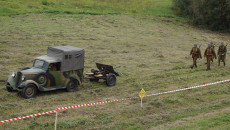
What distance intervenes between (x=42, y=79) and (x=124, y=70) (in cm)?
670

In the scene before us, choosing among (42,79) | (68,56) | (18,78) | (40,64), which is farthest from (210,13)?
(18,78)

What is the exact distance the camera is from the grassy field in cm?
1111

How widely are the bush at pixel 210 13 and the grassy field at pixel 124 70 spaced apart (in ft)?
7.02

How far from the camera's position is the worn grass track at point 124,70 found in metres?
11.1

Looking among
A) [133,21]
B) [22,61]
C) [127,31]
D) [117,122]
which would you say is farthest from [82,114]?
[133,21]

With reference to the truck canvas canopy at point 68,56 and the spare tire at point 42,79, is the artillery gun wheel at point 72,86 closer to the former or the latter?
the truck canvas canopy at point 68,56

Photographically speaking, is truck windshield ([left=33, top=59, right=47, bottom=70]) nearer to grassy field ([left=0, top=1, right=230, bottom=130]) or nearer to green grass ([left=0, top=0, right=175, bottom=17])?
grassy field ([left=0, top=1, right=230, bottom=130])

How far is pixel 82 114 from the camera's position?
11398 mm

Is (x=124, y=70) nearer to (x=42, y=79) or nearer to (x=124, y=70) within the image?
(x=124, y=70)

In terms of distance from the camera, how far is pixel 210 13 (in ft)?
122

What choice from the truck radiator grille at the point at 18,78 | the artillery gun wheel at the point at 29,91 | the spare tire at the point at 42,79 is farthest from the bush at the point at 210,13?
the truck radiator grille at the point at 18,78

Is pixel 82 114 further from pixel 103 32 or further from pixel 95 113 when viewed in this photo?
pixel 103 32

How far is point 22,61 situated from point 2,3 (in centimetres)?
1610

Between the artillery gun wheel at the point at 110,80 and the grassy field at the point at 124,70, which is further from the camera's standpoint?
the artillery gun wheel at the point at 110,80
